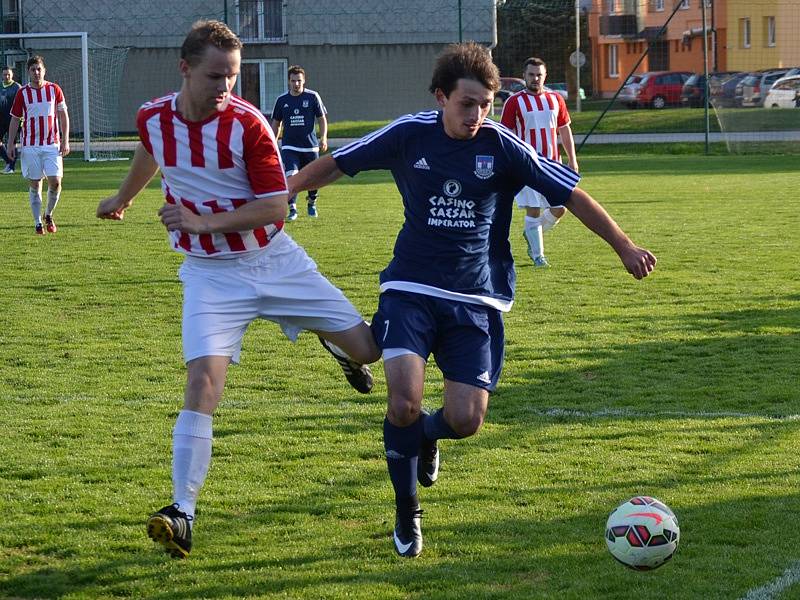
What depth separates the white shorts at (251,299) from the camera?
4523 millimetres

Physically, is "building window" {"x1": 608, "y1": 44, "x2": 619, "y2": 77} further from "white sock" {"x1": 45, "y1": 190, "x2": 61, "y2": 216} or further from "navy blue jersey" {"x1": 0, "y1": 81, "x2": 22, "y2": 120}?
"white sock" {"x1": 45, "y1": 190, "x2": 61, "y2": 216}

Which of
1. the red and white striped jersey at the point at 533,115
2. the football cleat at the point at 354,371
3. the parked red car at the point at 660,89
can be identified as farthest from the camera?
the parked red car at the point at 660,89

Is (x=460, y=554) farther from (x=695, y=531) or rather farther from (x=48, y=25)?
(x=48, y=25)

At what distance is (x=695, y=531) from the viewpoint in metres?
4.53

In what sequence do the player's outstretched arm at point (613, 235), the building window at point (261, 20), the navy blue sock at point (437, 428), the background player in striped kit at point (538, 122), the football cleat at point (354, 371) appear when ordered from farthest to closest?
the building window at point (261, 20) → the background player in striped kit at point (538, 122) → the football cleat at point (354, 371) → the navy blue sock at point (437, 428) → the player's outstretched arm at point (613, 235)

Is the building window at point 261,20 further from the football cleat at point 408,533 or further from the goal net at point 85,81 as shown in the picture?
the football cleat at point 408,533

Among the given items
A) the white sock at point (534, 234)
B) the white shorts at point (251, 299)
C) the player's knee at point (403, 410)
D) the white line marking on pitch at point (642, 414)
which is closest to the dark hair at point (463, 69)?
the white shorts at point (251, 299)

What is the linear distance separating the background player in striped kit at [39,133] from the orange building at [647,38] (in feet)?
100

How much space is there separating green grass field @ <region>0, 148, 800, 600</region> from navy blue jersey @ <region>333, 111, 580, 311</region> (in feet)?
3.06

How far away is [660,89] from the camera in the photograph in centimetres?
4072

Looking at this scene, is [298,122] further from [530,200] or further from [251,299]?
[251,299]

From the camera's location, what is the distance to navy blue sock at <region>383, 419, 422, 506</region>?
4.53 metres

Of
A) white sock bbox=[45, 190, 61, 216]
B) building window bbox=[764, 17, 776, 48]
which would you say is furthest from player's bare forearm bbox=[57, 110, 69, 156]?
building window bbox=[764, 17, 776, 48]

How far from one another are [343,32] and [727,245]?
27.0m
